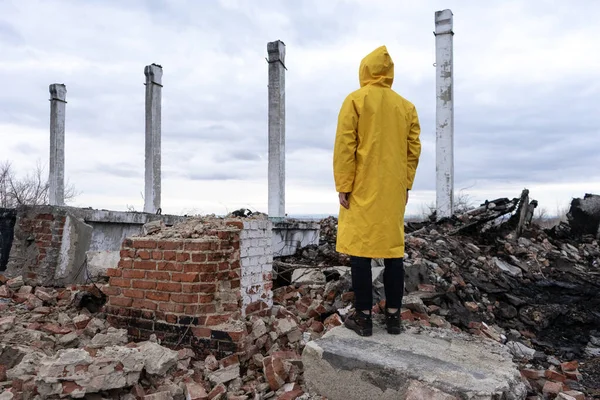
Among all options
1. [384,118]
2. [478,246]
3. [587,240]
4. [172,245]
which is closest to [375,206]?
[384,118]

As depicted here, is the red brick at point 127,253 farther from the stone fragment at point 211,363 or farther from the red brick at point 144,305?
the stone fragment at point 211,363

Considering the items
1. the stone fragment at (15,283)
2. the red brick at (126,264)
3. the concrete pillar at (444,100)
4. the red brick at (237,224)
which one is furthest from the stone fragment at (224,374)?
the concrete pillar at (444,100)

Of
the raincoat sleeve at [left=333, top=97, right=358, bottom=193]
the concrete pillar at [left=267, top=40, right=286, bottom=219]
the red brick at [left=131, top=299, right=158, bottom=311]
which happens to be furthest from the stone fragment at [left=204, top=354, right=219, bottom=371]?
the concrete pillar at [left=267, top=40, right=286, bottom=219]

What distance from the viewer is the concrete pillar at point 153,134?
32.8ft

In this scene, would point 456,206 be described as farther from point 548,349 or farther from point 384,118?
point 384,118

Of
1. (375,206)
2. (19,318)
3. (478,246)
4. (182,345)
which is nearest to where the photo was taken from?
(375,206)

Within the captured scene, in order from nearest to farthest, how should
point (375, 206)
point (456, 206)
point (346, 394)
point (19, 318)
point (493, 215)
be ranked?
point (346, 394) < point (375, 206) < point (19, 318) < point (493, 215) < point (456, 206)

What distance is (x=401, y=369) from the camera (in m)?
2.70

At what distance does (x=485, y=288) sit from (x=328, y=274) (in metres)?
2.14

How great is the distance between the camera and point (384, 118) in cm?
327

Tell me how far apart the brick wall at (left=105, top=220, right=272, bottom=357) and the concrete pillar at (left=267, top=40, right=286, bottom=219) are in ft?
14.6

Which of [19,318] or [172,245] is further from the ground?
[172,245]

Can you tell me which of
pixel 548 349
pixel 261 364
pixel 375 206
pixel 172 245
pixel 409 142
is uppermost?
pixel 409 142

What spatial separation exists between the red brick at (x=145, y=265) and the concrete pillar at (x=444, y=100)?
560cm
